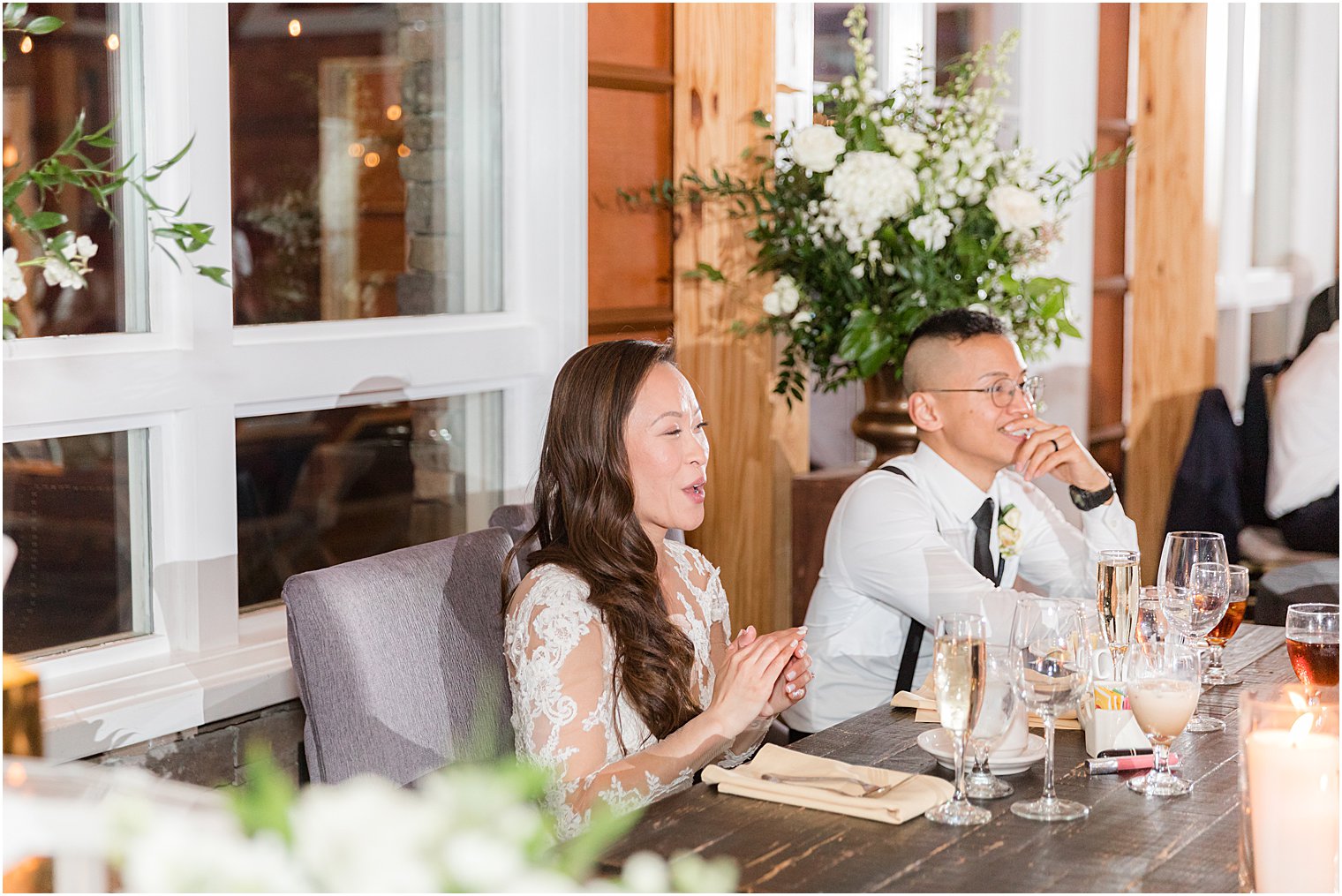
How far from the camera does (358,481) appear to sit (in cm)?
259

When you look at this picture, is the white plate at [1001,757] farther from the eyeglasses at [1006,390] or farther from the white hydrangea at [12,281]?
the white hydrangea at [12,281]

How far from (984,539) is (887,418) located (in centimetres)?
66

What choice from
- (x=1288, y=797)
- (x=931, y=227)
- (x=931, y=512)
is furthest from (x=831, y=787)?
(x=931, y=227)

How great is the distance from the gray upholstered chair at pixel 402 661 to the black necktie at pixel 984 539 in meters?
0.92

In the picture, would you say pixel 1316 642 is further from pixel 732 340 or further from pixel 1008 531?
pixel 732 340

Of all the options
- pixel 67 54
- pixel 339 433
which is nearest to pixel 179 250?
pixel 67 54

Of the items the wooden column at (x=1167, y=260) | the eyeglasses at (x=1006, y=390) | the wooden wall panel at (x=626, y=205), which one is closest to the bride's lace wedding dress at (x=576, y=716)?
the eyeglasses at (x=1006, y=390)

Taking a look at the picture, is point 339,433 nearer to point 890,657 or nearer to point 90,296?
point 90,296

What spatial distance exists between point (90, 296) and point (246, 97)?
1.43 feet

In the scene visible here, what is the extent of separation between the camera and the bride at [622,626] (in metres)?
1.73

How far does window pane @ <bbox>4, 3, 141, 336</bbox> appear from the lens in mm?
2031

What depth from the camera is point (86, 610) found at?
2.13 meters

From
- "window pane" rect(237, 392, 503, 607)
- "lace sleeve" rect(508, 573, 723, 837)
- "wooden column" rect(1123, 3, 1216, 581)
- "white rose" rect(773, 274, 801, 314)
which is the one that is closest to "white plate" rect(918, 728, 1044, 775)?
"lace sleeve" rect(508, 573, 723, 837)

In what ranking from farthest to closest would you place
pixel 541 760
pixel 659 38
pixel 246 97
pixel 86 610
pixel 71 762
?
1. pixel 659 38
2. pixel 246 97
3. pixel 86 610
4. pixel 71 762
5. pixel 541 760
